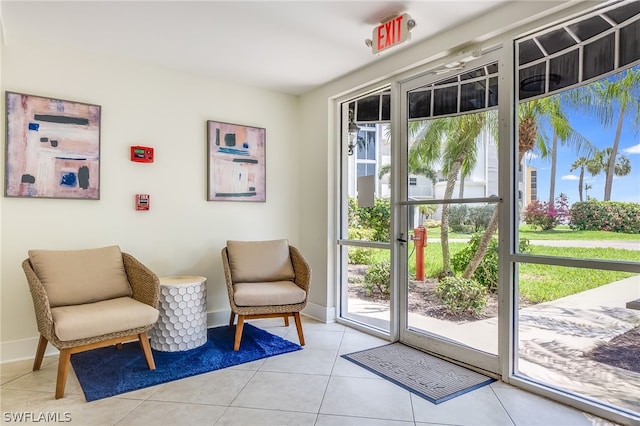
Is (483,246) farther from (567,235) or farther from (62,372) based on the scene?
(62,372)

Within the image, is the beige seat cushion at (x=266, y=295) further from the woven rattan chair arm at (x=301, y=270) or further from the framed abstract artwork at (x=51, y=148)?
the framed abstract artwork at (x=51, y=148)

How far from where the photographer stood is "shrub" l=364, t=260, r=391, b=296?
134 inches

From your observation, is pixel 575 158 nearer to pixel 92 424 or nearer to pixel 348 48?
pixel 348 48

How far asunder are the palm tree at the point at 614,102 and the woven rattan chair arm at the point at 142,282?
280 cm

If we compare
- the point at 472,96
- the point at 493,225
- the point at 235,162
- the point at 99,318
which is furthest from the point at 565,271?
the point at 235,162

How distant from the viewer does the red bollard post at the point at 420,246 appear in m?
3.13

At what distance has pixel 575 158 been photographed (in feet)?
7.40

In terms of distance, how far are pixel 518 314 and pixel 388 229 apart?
124 cm

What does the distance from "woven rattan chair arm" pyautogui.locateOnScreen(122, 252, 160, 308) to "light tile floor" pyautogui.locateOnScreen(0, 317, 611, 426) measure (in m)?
0.60

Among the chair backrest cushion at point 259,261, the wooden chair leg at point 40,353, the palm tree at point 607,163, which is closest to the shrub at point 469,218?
the palm tree at point 607,163

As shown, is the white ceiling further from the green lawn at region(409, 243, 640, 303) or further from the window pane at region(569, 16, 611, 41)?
the green lawn at region(409, 243, 640, 303)

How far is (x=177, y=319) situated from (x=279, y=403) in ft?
3.93

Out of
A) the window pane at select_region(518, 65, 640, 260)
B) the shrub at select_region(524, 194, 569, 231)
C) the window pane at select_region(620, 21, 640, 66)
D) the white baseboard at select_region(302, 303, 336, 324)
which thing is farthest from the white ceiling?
the white baseboard at select_region(302, 303, 336, 324)

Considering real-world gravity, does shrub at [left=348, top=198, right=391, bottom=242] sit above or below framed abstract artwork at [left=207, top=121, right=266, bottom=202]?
below
